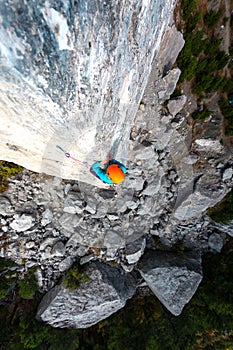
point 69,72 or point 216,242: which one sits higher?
point 69,72

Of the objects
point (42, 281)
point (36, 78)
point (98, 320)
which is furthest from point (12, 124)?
point (98, 320)

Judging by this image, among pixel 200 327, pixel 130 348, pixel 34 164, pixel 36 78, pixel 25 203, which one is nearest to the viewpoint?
pixel 36 78

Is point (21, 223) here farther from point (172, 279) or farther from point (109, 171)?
point (172, 279)

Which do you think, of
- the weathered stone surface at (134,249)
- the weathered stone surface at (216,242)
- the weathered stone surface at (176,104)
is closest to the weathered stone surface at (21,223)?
the weathered stone surface at (134,249)

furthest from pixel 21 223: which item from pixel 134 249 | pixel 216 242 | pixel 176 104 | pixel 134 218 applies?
pixel 216 242

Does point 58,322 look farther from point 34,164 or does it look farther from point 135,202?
point 34,164

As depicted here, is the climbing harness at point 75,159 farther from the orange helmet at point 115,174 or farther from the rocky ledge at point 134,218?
the rocky ledge at point 134,218

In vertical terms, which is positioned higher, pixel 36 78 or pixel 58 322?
pixel 36 78
